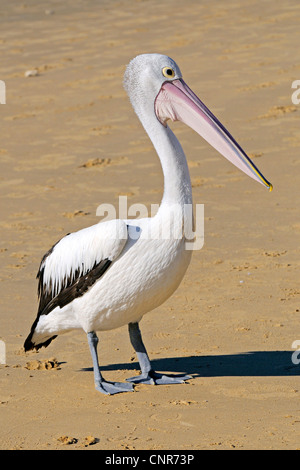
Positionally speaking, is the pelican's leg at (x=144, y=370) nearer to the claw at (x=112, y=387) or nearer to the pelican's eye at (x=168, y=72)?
the claw at (x=112, y=387)

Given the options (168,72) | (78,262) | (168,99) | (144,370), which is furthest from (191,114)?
(144,370)

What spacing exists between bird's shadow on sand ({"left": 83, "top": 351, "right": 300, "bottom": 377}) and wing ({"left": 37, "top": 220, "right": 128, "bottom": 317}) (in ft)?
1.81

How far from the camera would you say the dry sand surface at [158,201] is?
4.33 meters

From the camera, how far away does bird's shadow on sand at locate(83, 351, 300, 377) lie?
4852 millimetres

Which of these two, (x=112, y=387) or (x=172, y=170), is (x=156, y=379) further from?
(x=172, y=170)

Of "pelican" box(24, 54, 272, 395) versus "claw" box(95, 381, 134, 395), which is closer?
"pelican" box(24, 54, 272, 395)

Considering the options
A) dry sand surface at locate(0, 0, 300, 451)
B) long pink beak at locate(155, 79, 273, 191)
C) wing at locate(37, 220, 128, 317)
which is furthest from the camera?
long pink beak at locate(155, 79, 273, 191)

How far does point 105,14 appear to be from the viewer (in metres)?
16.8

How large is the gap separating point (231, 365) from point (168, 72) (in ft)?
5.51

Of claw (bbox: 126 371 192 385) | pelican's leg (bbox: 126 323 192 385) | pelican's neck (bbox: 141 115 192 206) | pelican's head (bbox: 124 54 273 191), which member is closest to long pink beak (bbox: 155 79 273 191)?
pelican's head (bbox: 124 54 273 191)

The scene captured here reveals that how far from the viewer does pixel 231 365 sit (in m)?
4.96

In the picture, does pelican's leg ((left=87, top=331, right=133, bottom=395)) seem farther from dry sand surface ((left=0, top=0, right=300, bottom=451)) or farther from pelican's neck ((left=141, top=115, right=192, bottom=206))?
pelican's neck ((left=141, top=115, right=192, bottom=206))

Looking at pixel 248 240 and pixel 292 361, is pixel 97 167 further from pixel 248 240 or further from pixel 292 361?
pixel 292 361

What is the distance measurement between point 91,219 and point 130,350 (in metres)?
2.65
